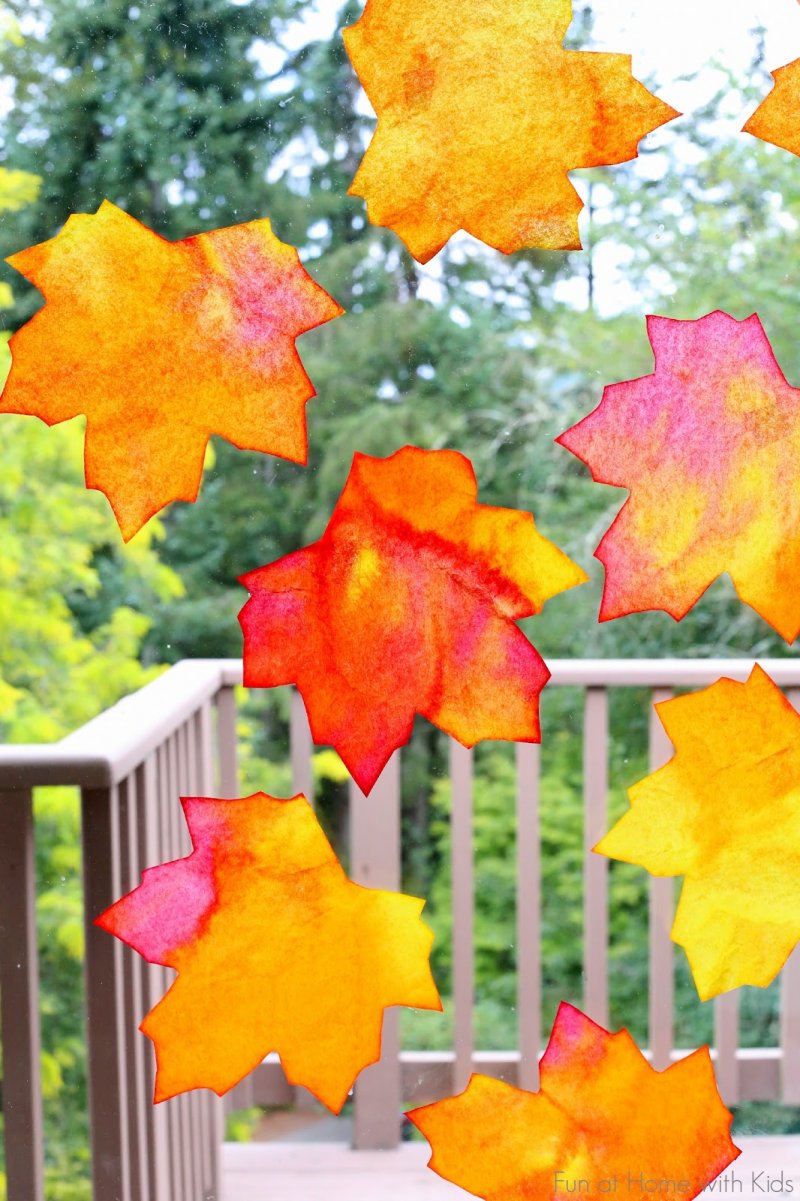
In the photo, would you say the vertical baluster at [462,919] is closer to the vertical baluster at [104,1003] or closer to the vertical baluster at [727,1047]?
the vertical baluster at [727,1047]

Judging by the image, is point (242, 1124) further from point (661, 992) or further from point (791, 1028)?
point (791, 1028)

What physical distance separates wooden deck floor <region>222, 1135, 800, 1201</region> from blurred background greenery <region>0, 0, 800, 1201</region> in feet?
0.17

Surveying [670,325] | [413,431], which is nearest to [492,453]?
[413,431]

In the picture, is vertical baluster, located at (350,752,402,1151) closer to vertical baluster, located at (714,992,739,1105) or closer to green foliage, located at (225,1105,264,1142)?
green foliage, located at (225,1105,264,1142)

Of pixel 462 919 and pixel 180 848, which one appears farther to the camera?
pixel 462 919

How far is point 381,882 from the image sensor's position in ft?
3.65

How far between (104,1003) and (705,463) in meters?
0.53

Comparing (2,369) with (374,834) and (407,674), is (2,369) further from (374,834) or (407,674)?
(407,674)

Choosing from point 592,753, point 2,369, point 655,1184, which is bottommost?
point 655,1184

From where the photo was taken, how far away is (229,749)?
1.18 m

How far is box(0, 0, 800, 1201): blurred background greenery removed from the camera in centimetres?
96

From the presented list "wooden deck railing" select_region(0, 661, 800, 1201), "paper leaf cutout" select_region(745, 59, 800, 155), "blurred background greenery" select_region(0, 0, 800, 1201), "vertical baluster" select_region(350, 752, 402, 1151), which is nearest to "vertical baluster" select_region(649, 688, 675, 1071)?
"wooden deck railing" select_region(0, 661, 800, 1201)

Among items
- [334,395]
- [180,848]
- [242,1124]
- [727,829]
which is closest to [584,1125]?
[727,829]

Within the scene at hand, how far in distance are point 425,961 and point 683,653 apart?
1.01 meters
